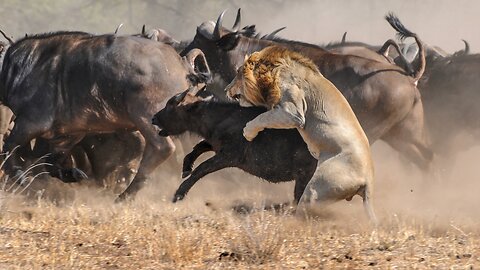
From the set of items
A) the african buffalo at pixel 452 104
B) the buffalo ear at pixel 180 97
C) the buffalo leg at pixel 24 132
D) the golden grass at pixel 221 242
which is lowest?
the golden grass at pixel 221 242

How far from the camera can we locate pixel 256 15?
42.2 meters

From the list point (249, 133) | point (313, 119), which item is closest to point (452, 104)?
point (249, 133)

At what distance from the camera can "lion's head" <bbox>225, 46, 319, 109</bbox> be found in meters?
8.91

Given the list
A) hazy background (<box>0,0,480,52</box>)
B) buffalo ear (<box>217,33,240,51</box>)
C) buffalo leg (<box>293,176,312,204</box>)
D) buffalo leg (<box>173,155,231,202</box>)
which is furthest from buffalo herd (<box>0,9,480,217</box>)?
hazy background (<box>0,0,480,52</box>)

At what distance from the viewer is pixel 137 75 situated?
10891 mm

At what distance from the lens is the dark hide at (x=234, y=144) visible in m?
9.27

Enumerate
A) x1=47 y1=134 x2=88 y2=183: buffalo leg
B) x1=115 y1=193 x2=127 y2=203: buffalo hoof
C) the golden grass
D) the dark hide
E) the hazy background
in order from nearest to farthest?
the golden grass → the dark hide → x1=115 y1=193 x2=127 y2=203: buffalo hoof → x1=47 y1=134 x2=88 y2=183: buffalo leg → the hazy background

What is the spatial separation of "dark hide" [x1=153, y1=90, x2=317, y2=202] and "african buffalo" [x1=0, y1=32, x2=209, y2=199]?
2.37ft

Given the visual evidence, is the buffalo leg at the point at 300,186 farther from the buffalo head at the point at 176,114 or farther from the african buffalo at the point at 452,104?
the african buffalo at the point at 452,104

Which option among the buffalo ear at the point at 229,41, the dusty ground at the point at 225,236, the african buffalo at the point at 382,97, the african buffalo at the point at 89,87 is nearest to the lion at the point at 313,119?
the dusty ground at the point at 225,236

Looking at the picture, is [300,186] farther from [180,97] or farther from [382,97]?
[382,97]

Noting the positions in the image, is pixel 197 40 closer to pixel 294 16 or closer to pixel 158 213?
pixel 158 213

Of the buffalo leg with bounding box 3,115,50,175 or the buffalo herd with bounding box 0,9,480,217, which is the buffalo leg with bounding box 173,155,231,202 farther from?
the buffalo leg with bounding box 3,115,50,175

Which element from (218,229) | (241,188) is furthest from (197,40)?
(218,229)
